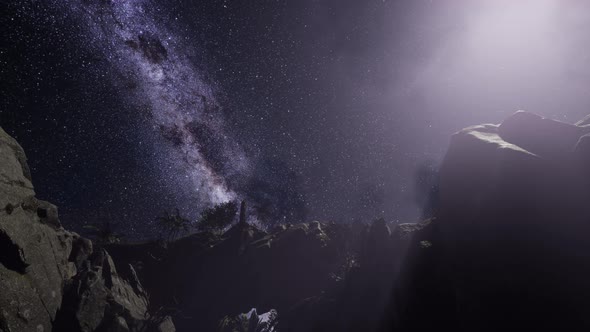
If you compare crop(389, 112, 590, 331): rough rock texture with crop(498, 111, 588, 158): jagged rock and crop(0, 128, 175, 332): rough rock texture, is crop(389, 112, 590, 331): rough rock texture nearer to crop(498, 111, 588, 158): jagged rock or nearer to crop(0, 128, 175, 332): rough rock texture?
crop(498, 111, 588, 158): jagged rock

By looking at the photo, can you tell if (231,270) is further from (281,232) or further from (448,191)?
(448,191)

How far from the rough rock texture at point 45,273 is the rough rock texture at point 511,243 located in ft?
103

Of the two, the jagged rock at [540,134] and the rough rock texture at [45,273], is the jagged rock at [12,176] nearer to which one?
the rough rock texture at [45,273]

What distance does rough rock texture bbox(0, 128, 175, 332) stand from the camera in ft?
72.9

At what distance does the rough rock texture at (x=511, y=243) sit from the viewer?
18.0m

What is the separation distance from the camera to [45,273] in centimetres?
2677

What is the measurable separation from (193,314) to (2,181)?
1561 inches

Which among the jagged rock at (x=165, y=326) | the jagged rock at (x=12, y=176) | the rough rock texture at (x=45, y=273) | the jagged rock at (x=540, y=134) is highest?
the jagged rock at (x=540, y=134)

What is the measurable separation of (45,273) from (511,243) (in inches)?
1568

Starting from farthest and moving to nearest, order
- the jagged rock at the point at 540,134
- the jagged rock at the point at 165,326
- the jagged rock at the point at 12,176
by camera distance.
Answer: the jagged rock at the point at 165,326, the jagged rock at the point at 540,134, the jagged rock at the point at 12,176

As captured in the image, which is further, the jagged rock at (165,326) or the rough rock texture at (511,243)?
the jagged rock at (165,326)

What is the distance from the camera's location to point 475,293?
67.4ft

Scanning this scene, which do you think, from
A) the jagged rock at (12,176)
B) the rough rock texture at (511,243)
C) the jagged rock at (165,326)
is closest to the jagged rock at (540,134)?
the rough rock texture at (511,243)

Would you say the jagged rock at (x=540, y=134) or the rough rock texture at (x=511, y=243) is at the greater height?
the jagged rock at (x=540, y=134)
